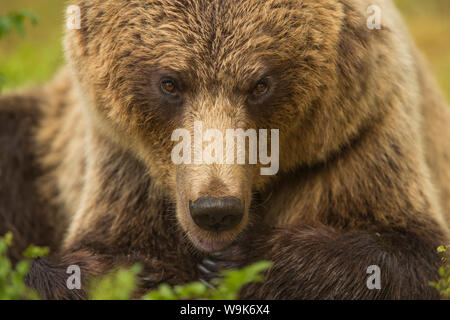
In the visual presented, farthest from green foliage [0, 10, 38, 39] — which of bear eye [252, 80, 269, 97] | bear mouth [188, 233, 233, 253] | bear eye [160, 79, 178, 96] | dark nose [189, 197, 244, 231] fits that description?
dark nose [189, 197, 244, 231]

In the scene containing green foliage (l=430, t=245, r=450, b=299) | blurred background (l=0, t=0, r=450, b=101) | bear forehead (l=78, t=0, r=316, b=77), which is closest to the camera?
green foliage (l=430, t=245, r=450, b=299)

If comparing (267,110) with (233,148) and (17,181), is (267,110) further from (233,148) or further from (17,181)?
(17,181)

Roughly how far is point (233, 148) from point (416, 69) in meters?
2.29

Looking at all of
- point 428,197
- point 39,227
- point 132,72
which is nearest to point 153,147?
point 132,72

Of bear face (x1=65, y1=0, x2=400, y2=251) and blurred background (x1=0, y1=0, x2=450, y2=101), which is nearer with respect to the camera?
bear face (x1=65, y1=0, x2=400, y2=251)

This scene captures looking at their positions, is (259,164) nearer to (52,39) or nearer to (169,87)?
(169,87)

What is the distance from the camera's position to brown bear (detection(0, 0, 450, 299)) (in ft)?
14.1

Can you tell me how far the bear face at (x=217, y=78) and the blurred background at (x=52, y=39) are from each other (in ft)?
17.1

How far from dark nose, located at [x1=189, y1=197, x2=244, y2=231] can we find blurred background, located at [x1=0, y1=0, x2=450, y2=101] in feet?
19.5

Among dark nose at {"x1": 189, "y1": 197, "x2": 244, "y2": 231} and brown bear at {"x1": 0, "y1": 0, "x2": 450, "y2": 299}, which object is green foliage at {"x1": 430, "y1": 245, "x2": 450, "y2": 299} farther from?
dark nose at {"x1": 189, "y1": 197, "x2": 244, "y2": 231}

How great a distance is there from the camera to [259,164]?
463 cm

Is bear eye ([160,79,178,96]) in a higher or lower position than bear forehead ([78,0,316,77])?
lower
